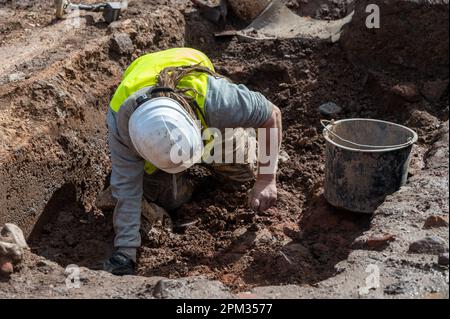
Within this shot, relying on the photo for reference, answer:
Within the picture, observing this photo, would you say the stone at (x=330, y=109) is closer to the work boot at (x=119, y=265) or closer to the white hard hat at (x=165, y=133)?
the white hard hat at (x=165, y=133)

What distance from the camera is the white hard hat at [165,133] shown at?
3.84m

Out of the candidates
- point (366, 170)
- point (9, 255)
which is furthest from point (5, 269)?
point (366, 170)

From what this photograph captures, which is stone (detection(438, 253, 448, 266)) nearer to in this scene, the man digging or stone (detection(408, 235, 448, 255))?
stone (detection(408, 235, 448, 255))

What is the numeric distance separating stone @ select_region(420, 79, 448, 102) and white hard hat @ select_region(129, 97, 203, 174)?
214 centimetres

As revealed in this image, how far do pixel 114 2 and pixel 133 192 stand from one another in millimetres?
2485

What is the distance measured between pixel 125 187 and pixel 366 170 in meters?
1.39

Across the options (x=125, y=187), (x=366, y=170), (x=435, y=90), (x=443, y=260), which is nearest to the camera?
(x=443, y=260)

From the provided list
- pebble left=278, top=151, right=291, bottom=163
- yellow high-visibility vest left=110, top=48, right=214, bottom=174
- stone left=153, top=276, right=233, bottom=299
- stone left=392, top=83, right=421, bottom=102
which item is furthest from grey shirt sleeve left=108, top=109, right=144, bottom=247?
stone left=392, top=83, right=421, bottom=102

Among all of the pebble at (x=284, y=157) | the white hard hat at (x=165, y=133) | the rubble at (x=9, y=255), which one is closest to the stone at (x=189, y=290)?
the white hard hat at (x=165, y=133)

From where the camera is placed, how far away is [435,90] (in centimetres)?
541

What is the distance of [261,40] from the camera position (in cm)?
636

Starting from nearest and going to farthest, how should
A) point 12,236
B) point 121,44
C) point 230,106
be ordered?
point 12,236 → point 230,106 → point 121,44

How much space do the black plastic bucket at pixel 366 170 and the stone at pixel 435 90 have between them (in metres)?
0.84

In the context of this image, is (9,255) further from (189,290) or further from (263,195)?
(263,195)
